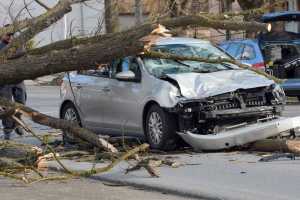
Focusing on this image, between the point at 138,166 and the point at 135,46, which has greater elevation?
the point at 135,46

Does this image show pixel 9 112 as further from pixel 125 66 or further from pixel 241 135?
pixel 241 135

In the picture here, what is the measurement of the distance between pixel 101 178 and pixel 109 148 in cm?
113

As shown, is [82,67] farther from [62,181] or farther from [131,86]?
[62,181]

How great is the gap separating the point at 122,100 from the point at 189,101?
1533 millimetres

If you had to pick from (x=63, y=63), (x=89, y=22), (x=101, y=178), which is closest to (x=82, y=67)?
(x=63, y=63)

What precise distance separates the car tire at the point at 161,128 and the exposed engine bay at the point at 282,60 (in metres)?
6.92

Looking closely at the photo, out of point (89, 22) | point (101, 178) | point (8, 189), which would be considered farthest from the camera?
point (89, 22)

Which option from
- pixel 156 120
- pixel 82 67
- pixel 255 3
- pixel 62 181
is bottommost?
pixel 62 181

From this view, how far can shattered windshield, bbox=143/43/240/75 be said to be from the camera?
28.9ft

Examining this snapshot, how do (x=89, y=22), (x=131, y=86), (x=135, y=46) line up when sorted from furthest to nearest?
(x=89, y=22) → (x=131, y=86) → (x=135, y=46)

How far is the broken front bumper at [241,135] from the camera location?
7.77 m

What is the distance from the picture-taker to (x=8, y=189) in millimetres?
6438

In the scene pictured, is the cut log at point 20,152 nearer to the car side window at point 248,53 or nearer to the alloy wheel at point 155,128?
the alloy wheel at point 155,128

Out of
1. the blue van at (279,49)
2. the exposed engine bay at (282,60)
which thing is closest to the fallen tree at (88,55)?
the blue van at (279,49)
